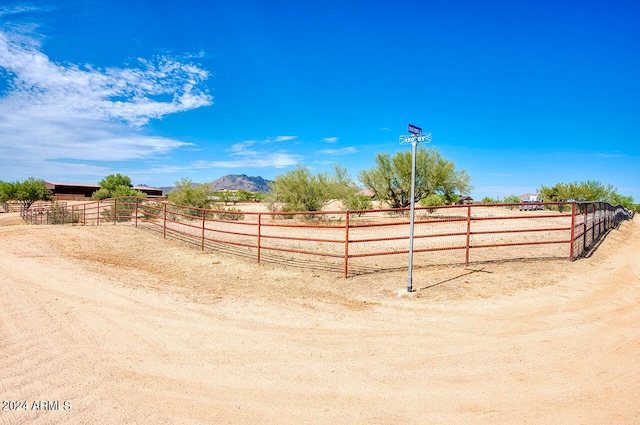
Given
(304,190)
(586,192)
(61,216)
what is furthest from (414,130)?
(586,192)

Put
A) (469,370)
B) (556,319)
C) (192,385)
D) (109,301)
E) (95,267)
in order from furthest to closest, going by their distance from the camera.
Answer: (95,267) < (109,301) < (556,319) < (469,370) < (192,385)

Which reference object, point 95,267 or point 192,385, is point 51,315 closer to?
point 192,385

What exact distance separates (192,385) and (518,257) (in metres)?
9.56

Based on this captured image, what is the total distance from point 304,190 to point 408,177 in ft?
28.5

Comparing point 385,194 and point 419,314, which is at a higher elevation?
point 385,194

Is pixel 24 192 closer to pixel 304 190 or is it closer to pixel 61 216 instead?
pixel 61 216

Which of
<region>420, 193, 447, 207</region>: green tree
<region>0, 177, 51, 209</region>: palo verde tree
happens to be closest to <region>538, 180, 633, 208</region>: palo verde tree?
<region>420, 193, 447, 207</region>: green tree

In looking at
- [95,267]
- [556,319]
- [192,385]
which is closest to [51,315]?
[192,385]

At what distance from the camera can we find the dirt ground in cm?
321

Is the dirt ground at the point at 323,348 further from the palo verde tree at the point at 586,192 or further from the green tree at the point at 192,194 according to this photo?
the palo verde tree at the point at 586,192

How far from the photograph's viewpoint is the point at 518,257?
9.93 metres

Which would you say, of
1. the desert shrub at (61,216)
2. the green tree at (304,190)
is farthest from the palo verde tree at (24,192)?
the green tree at (304,190)

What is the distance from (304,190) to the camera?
26.6m

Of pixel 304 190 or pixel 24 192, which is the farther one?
pixel 24 192
